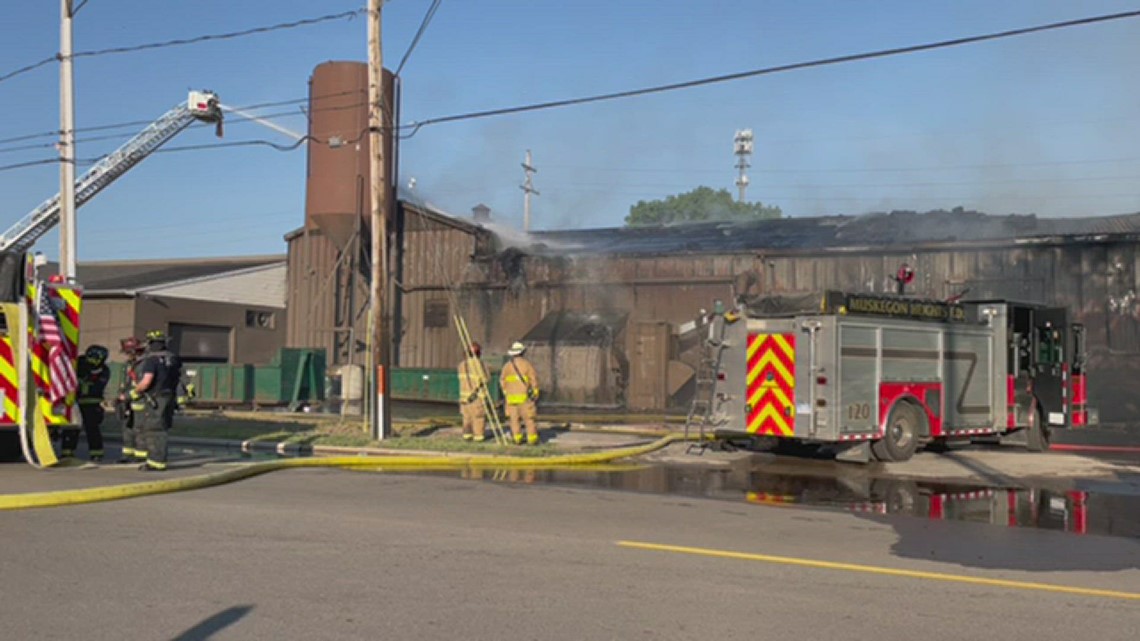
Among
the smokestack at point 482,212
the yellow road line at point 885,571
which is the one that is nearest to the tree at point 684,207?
the smokestack at point 482,212

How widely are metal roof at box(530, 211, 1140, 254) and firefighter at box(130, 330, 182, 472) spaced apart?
18706mm

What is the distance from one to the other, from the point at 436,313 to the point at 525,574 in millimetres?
24971

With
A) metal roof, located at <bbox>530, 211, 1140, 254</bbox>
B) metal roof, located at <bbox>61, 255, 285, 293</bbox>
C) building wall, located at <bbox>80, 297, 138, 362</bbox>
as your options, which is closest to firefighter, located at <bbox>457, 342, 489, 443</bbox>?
metal roof, located at <bbox>530, 211, 1140, 254</bbox>

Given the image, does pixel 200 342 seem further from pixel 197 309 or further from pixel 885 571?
pixel 885 571

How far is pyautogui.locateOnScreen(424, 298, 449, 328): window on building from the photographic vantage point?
30.5m

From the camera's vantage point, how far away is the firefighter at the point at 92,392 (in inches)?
460

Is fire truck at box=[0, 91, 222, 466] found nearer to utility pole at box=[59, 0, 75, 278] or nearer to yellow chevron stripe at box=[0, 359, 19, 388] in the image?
yellow chevron stripe at box=[0, 359, 19, 388]

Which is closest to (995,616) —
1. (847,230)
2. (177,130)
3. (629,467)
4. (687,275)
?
(629,467)

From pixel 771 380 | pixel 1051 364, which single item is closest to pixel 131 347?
pixel 771 380

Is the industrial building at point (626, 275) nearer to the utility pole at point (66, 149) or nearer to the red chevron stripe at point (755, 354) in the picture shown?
the utility pole at point (66, 149)

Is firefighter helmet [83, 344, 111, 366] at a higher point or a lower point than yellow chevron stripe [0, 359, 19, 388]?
higher

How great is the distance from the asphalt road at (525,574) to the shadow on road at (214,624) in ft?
0.05

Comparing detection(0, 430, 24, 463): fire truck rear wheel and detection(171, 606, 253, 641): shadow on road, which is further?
detection(0, 430, 24, 463): fire truck rear wheel

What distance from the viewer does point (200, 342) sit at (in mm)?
34969
